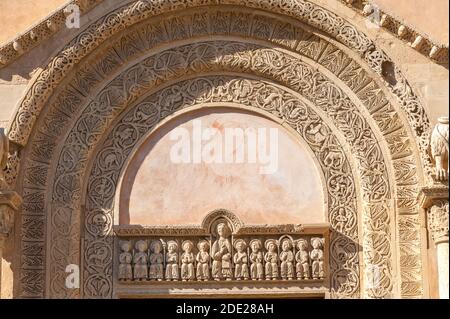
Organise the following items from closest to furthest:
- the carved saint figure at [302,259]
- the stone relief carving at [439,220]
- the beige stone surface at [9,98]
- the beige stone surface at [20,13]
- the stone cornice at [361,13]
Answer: the stone relief carving at [439,220]
the carved saint figure at [302,259]
the stone cornice at [361,13]
the beige stone surface at [9,98]
the beige stone surface at [20,13]

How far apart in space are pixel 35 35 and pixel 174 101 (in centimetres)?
143

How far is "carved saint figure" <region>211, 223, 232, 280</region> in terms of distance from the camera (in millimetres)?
14359

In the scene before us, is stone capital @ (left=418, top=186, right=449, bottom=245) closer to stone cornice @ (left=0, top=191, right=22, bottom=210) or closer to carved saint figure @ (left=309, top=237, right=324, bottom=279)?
carved saint figure @ (left=309, top=237, right=324, bottom=279)

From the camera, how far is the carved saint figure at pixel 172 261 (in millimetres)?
14367

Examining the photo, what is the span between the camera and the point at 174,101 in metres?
14.9

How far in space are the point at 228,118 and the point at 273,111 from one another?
0.43m

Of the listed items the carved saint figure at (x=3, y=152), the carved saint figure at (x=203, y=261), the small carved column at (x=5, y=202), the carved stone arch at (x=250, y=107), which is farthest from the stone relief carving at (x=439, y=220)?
the carved saint figure at (x=3, y=152)

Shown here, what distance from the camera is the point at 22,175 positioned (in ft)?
47.5

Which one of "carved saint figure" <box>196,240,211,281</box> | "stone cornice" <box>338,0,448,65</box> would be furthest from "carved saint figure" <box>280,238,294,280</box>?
"stone cornice" <box>338,0,448,65</box>

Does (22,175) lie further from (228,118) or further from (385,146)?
(385,146)

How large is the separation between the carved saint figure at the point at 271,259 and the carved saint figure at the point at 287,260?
63 mm

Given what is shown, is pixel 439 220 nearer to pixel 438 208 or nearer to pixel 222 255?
pixel 438 208

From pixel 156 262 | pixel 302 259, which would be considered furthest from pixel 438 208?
pixel 156 262

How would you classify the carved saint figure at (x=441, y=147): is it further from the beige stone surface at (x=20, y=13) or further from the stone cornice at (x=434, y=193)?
the beige stone surface at (x=20, y=13)
